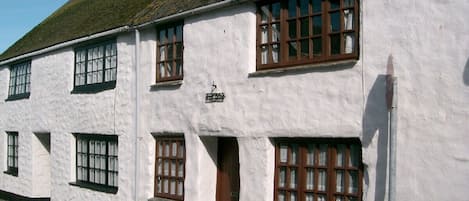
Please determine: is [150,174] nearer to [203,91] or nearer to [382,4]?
[203,91]

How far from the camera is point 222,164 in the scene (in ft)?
36.3

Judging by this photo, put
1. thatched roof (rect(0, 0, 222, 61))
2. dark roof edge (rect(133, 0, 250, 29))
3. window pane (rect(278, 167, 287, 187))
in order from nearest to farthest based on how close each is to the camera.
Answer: window pane (rect(278, 167, 287, 187)) < dark roof edge (rect(133, 0, 250, 29)) < thatched roof (rect(0, 0, 222, 61))

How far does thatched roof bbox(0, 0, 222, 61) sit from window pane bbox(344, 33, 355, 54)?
305 centimetres

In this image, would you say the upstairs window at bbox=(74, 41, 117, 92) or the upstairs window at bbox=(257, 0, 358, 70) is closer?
the upstairs window at bbox=(257, 0, 358, 70)

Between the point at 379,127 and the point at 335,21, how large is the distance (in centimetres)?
180

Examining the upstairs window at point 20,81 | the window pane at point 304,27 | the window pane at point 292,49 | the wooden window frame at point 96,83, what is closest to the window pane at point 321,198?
the window pane at point 292,49

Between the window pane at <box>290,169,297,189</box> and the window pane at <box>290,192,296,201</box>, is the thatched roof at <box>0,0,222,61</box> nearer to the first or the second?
the window pane at <box>290,169,297,189</box>

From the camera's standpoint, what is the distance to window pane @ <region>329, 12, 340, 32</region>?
330 inches

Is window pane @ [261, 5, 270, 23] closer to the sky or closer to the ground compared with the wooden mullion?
closer to the sky

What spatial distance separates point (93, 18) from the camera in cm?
1566

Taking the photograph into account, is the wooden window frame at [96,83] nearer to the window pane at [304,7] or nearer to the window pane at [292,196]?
the window pane at [304,7]

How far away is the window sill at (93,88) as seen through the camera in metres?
13.4

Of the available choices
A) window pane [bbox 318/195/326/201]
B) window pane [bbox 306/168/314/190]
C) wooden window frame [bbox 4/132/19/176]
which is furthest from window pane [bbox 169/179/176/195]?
wooden window frame [bbox 4/132/19/176]

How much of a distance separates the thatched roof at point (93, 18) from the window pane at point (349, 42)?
10.0 ft
